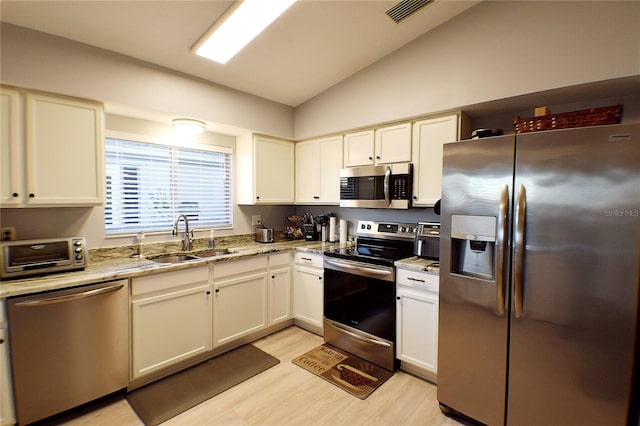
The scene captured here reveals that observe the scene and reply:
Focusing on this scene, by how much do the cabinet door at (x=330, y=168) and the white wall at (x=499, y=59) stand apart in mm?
311

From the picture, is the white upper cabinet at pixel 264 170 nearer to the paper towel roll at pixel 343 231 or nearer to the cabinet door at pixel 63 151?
the paper towel roll at pixel 343 231

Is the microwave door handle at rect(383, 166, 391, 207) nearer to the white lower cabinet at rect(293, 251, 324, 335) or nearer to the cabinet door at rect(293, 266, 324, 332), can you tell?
the white lower cabinet at rect(293, 251, 324, 335)

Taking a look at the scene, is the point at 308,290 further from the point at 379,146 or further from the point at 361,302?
the point at 379,146

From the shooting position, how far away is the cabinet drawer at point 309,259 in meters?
3.14

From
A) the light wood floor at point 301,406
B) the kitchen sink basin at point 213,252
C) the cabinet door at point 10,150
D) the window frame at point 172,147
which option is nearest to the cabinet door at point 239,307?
the kitchen sink basin at point 213,252

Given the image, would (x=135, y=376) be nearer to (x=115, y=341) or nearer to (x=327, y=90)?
(x=115, y=341)

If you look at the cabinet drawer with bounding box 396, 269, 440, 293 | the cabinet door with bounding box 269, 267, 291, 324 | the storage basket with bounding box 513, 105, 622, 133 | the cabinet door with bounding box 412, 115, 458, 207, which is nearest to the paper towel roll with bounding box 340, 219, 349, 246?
the cabinet door with bounding box 269, 267, 291, 324

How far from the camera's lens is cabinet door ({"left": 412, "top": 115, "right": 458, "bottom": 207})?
2572 mm

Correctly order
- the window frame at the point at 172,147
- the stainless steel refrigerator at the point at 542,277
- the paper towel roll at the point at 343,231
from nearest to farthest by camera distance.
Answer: the stainless steel refrigerator at the point at 542,277 < the window frame at the point at 172,147 < the paper towel roll at the point at 343,231

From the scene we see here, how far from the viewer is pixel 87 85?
2201 millimetres

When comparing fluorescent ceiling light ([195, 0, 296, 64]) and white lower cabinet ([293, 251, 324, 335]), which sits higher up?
fluorescent ceiling light ([195, 0, 296, 64])

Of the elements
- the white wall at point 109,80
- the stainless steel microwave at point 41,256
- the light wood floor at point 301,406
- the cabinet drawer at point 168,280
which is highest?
the white wall at point 109,80

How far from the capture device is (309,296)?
3.26 m

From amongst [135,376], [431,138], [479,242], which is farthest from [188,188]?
[479,242]
